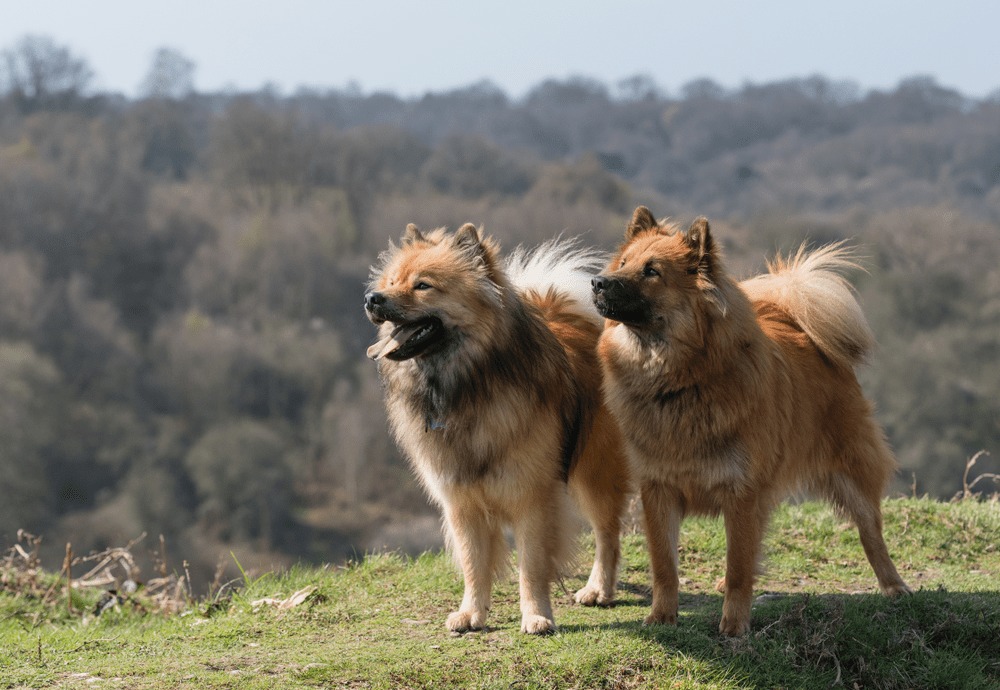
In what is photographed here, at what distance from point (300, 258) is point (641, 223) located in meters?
71.4

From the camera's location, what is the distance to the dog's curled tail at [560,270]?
644 cm

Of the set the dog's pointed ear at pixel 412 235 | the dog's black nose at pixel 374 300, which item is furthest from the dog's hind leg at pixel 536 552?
the dog's pointed ear at pixel 412 235

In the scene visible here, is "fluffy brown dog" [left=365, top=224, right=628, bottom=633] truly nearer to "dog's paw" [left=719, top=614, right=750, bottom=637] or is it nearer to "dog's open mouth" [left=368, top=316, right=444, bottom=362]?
"dog's open mouth" [left=368, top=316, right=444, bottom=362]

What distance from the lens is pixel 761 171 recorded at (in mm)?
102812

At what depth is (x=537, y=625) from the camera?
17.5 feet

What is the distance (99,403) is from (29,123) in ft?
117

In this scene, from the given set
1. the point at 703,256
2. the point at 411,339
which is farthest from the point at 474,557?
the point at 703,256

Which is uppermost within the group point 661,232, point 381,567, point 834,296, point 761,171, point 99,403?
point 761,171

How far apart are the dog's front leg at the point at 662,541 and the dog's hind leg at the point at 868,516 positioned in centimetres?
103

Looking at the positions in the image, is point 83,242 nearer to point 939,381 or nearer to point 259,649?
point 939,381

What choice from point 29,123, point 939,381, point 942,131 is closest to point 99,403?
point 29,123

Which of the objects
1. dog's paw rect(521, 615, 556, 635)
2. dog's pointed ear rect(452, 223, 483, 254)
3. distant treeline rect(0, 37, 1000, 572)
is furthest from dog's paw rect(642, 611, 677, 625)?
distant treeline rect(0, 37, 1000, 572)

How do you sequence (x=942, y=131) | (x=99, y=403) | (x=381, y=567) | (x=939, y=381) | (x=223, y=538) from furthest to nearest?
(x=942, y=131) → (x=99, y=403) → (x=223, y=538) → (x=939, y=381) → (x=381, y=567)

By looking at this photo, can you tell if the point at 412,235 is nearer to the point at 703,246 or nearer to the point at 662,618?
the point at 703,246
